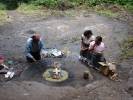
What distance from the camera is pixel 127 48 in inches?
610

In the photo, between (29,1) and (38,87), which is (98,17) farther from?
(38,87)

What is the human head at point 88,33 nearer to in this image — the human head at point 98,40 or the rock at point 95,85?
the human head at point 98,40

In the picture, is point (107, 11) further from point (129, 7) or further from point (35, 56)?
point (35, 56)

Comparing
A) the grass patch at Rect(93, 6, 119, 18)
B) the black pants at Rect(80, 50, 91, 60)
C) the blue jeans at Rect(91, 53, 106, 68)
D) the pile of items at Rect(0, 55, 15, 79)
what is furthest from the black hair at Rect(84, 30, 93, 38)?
the grass patch at Rect(93, 6, 119, 18)

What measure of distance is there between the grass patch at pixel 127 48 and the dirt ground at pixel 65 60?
219 millimetres

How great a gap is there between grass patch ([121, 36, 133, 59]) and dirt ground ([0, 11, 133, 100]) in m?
0.22

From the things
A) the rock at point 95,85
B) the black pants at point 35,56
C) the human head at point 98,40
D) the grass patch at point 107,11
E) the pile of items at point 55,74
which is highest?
the human head at point 98,40

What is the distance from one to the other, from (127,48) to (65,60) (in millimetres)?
2987

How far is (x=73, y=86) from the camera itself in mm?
12078

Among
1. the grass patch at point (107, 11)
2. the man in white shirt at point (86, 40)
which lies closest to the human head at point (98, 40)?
the man in white shirt at point (86, 40)

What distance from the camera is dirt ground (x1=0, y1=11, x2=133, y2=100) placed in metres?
11.7

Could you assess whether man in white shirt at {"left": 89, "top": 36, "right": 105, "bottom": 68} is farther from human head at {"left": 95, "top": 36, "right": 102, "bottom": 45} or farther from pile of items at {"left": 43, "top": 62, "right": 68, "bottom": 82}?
pile of items at {"left": 43, "top": 62, "right": 68, "bottom": 82}

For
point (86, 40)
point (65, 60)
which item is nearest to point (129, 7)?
point (86, 40)

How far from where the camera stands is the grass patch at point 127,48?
14.9 m
